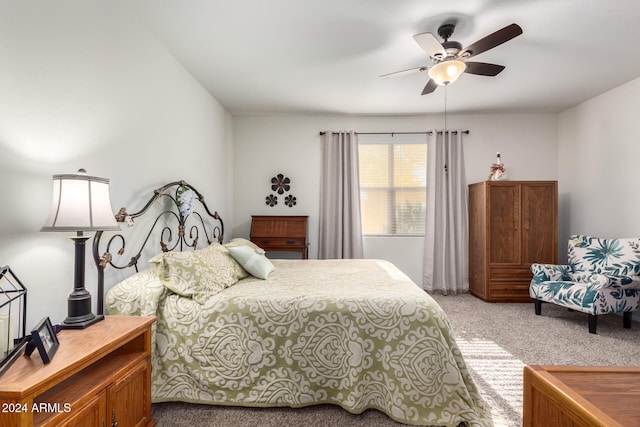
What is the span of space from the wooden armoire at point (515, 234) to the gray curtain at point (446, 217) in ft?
1.38

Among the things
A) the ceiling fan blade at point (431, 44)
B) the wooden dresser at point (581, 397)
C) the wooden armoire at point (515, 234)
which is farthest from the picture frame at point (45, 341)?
the wooden armoire at point (515, 234)

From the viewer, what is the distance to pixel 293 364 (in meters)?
1.72

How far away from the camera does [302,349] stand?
171cm

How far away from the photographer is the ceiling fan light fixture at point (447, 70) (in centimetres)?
229

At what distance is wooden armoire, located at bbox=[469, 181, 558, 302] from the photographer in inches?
150

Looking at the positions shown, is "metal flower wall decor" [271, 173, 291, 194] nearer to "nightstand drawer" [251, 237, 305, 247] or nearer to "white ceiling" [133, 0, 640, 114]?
"nightstand drawer" [251, 237, 305, 247]

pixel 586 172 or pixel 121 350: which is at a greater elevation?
pixel 586 172

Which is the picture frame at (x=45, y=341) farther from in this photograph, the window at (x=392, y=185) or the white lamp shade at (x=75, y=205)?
the window at (x=392, y=185)

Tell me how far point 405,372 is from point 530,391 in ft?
3.12

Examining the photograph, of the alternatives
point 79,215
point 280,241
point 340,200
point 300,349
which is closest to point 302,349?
point 300,349

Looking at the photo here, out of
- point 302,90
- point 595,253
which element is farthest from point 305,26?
point 595,253

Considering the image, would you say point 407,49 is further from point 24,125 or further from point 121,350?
point 121,350

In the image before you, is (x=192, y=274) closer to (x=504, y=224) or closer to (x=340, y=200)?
(x=340, y=200)

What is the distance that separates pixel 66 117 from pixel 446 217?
14.0 ft
